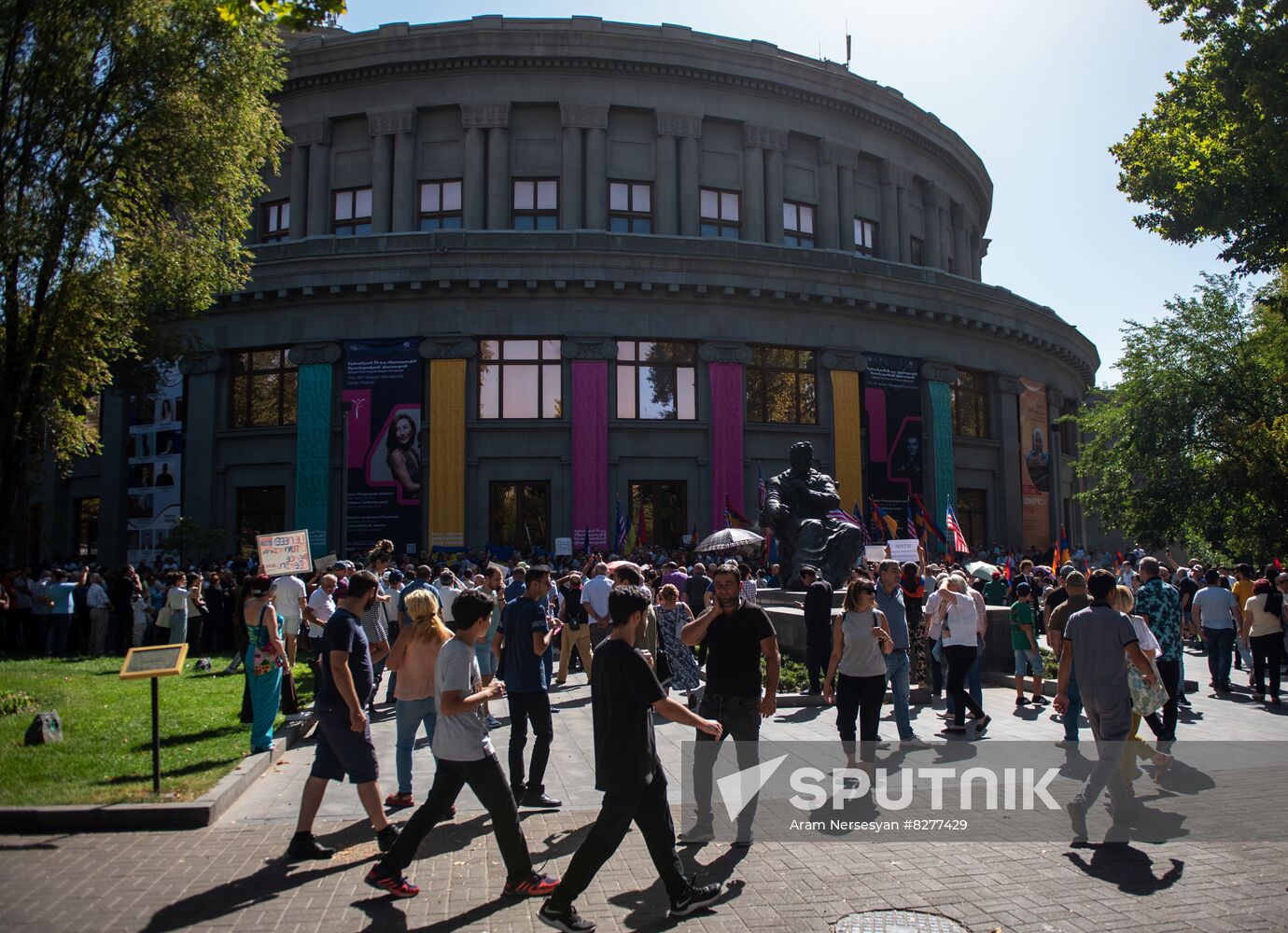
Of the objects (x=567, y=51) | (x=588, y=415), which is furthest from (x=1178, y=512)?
(x=567, y=51)

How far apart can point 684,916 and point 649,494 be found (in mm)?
27809

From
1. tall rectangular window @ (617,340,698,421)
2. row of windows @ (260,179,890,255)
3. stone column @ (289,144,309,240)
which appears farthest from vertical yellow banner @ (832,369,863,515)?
stone column @ (289,144,309,240)

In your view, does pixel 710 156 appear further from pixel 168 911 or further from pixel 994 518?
pixel 168 911

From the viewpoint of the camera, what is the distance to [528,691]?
8.52 meters

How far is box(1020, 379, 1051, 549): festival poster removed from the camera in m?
40.9

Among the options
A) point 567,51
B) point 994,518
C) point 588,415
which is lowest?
point 994,518

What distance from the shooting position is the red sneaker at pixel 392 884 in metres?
6.14

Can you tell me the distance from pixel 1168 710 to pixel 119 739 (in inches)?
450

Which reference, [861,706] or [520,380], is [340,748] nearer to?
[861,706]

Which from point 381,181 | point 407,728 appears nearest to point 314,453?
point 381,181

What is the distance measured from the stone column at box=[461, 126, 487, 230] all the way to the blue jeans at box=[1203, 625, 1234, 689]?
2941 cm

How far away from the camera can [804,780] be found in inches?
360

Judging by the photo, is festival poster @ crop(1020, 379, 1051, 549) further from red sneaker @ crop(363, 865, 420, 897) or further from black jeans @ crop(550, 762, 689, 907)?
red sneaker @ crop(363, 865, 420, 897)

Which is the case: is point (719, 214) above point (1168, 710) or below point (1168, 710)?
above
